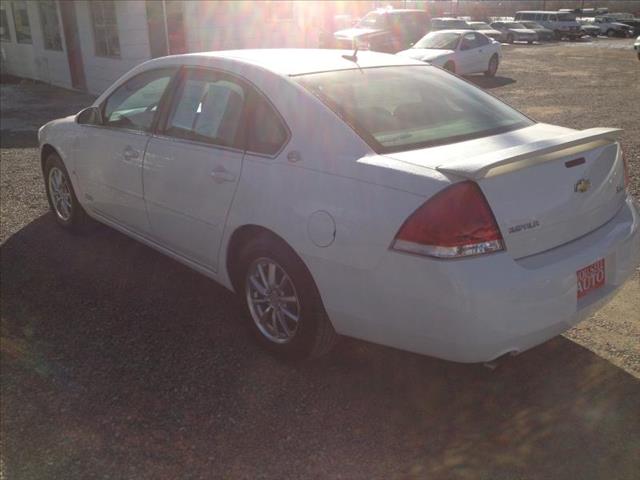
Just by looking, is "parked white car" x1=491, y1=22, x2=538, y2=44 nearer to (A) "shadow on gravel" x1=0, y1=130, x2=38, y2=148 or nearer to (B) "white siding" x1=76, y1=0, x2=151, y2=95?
(B) "white siding" x1=76, y1=0, x2=151, y2=95

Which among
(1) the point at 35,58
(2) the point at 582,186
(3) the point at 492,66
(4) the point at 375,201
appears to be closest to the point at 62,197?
(4) the point at 375,201

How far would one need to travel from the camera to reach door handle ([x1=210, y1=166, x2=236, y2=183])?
3334mm

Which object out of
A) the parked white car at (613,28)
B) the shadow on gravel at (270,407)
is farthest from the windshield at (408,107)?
the parked white car at (613,28)

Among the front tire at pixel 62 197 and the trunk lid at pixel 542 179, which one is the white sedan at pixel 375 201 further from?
the front tire at pixel 62 197

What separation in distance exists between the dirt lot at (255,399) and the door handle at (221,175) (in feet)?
3.17

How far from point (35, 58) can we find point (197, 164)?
17.5 metres

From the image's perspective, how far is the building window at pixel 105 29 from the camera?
1438 cm

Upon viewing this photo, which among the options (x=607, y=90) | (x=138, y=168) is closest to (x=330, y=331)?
(x=138, y=168)

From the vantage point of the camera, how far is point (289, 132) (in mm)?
3125

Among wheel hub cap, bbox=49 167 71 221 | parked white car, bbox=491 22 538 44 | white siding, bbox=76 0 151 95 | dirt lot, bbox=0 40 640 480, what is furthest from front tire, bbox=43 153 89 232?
parked white car, bbox=491 22 538 44

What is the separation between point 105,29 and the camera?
14.8m

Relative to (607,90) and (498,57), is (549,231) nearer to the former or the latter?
(607,90)

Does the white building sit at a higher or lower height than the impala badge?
lower

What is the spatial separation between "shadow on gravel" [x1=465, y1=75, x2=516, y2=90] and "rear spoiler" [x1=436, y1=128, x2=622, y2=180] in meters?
14.4
